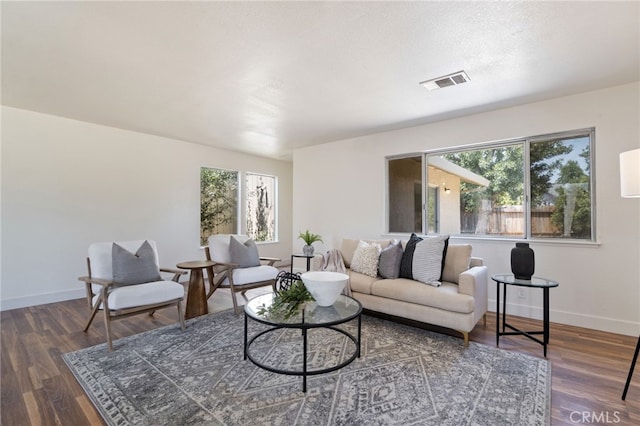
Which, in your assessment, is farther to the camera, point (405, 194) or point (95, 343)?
point (405, 194)

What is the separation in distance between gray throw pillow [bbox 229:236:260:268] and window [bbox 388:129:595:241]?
7.41 feet

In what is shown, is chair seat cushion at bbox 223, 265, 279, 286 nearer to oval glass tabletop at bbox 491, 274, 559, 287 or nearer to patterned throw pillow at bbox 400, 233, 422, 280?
patterned throw pillow at bbox 400, 233, 422, 280

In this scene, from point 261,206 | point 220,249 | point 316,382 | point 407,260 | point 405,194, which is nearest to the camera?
point 316,382

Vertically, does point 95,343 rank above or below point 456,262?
below

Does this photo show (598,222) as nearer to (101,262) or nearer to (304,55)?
(304,55)

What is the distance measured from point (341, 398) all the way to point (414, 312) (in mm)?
1307

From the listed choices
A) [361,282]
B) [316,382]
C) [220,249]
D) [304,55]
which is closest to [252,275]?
[220,249]

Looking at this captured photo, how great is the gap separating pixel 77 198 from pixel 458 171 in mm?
5423

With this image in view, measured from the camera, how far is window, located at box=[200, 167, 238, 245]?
223 inches

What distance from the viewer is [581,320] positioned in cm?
314

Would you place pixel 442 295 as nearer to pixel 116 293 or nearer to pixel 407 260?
pixel 407 260

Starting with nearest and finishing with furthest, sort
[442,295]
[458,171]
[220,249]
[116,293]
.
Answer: [116,293], [442,295], [220,249], [458,171]

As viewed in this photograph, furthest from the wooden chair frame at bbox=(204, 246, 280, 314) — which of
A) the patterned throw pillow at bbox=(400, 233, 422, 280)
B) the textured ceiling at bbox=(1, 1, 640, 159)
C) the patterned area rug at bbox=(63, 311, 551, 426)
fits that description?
the textured ceiling at bbox=(1, 1, 640, 159)

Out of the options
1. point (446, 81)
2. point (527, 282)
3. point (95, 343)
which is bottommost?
point (95, 343)
